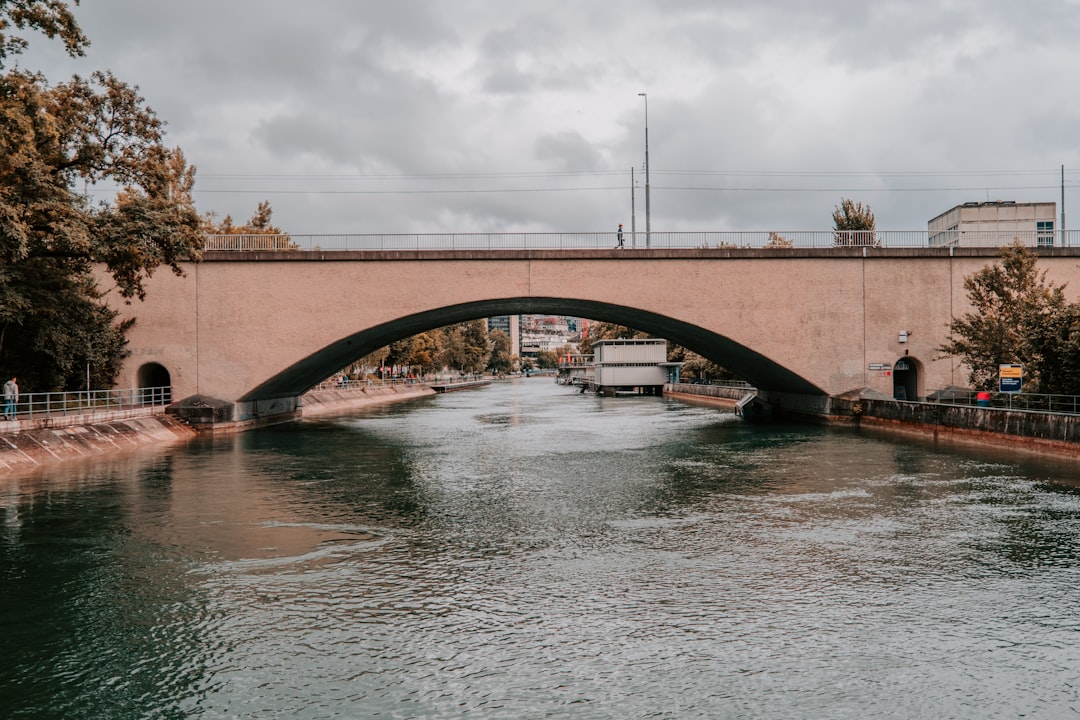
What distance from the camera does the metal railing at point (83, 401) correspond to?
32.8 m

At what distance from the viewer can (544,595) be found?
43.4 feet

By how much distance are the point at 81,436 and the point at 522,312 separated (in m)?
29.1

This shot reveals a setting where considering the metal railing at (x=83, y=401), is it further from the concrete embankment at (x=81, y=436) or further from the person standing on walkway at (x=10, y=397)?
the concrete embankment at (x=81, y=436)

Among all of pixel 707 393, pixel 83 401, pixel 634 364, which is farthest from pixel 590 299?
pixel 634 364

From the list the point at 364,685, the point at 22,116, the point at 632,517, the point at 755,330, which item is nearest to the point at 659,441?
the point at 755,330

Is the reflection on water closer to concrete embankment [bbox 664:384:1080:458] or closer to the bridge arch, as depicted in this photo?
concrete embankment [bbox 664:384:1080:458]

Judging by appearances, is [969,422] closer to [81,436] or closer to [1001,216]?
[81,436]

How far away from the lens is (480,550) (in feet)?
53.8

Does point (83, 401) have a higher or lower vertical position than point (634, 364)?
lower

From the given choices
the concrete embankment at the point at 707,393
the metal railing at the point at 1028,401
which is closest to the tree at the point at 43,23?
the metal railing at the point at 1028,401

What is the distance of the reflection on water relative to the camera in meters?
9.57

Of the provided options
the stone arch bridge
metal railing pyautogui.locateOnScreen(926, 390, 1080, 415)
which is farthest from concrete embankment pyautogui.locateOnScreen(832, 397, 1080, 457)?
the stone arch bridge

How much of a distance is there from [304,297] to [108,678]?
34019 millimetres

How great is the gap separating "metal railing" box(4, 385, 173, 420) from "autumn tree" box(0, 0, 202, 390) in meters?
1.24
